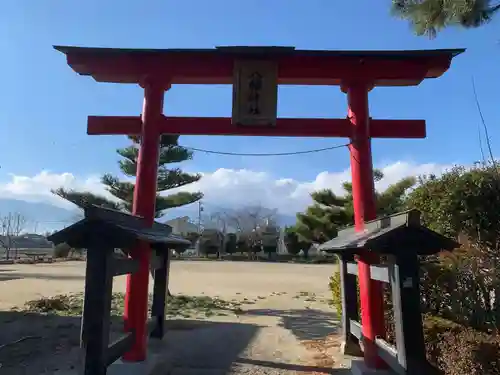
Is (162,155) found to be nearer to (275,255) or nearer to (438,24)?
(438,24)

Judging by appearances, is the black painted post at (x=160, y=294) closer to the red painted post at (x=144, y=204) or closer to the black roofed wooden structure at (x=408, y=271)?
the red painted post at (x=144, y=204)

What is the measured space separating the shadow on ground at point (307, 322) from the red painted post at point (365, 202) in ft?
6.99

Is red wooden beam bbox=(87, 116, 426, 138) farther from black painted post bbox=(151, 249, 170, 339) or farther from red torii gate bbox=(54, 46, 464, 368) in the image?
black painted post bbox=(151, 249, 170, 339)

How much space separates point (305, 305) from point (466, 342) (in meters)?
6.67

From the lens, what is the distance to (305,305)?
1002cm

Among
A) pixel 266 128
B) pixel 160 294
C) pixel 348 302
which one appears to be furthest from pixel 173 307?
pixel 266 128

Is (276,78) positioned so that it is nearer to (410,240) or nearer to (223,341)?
(410,240)

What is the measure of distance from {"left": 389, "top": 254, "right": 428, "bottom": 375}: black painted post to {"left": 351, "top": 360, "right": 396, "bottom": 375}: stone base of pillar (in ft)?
3.61

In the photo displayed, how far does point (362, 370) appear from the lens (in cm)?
421

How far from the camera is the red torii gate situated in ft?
16.3

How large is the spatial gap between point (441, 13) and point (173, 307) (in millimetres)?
7455

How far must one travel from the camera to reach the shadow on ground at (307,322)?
22.0 ft

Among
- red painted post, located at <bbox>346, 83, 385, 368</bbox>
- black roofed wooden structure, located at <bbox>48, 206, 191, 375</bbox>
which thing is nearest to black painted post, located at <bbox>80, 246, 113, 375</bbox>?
black roofed wooden structure, located at <bbox>48, 206, 191, 375</bbox>

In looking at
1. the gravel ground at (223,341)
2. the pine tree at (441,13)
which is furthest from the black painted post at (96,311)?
the pine tree at (441,13)
